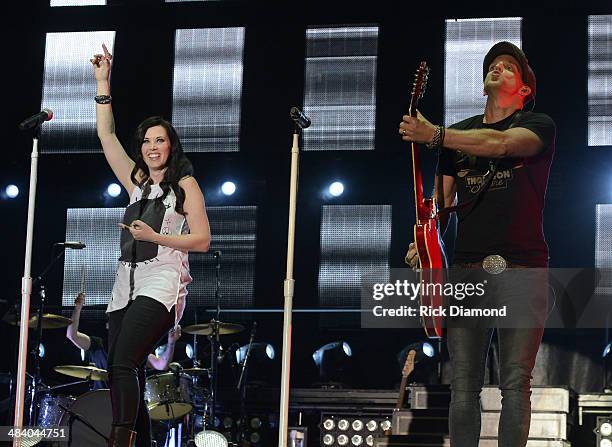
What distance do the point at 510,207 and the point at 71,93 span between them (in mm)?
5570

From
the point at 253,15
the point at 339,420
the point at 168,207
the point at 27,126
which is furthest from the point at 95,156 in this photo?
the point at 168,207

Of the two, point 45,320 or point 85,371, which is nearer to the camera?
point 45,320

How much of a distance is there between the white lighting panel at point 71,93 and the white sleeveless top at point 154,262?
443 cm

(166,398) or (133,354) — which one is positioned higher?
(133,354)

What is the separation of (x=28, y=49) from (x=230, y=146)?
1.90 metres

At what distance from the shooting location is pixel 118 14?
8703mm

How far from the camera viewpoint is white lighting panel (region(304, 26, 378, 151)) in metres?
8.37

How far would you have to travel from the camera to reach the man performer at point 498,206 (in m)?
3.70

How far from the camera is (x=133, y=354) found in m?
3.95

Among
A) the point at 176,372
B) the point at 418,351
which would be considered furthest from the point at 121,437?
the point at 418,351

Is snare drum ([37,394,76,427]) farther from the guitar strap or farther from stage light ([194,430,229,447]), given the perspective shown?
the guitar strap

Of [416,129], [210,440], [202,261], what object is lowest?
[210,440]

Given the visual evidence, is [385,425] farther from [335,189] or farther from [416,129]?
[416,129]

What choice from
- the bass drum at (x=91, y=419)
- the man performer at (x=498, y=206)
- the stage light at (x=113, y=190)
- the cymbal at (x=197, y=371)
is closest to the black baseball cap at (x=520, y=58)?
the man performer at (x=498, y=206)
